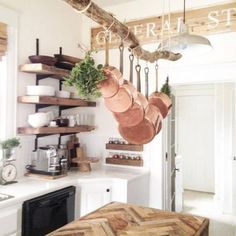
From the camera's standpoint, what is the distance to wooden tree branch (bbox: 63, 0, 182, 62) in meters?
1.19

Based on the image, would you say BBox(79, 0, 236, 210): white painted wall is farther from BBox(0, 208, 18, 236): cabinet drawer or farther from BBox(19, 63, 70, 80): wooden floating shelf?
BBox(0, 208, 18, 236): cabinet drawer

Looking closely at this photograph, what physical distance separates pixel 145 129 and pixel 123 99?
0.33 metres

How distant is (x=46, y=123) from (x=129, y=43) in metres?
1.71

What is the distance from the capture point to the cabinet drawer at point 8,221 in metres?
2.11

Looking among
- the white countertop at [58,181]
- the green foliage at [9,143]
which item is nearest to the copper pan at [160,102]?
the white countertop at [58,181]

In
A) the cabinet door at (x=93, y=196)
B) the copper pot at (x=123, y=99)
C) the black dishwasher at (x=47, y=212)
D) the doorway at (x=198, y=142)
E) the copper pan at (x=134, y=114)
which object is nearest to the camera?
the copper pot at (x=123, y=99)

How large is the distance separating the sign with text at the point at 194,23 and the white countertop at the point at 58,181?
1.43m

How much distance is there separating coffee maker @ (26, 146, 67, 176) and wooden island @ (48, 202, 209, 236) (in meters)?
1.14

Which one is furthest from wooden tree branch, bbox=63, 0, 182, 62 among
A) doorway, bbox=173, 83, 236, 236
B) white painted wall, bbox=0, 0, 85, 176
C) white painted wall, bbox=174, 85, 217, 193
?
white painted wall, bbox=174, 85, 217, 193

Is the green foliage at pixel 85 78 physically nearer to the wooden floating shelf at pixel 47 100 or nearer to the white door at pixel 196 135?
the wooden floating shelf at pixel 47 100

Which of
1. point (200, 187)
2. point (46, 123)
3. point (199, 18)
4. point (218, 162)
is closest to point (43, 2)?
point (46, 123)

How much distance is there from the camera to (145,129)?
1.73 m

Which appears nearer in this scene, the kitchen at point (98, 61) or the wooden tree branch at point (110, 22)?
the wooden tree branch at point (110, 22)

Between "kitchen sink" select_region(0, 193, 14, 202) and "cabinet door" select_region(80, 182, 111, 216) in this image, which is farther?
"cabinet door" select_region(80, 182, 111, 216)
